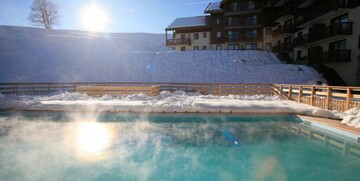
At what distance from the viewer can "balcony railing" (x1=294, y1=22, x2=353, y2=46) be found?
54.4 ft

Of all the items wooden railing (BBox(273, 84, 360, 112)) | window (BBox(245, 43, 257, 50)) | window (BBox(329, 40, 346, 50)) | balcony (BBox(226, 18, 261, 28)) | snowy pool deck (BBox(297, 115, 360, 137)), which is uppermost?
balcony (BBox(226, 18, 261, 28))

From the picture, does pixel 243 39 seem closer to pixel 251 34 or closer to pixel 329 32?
pixel 251 34

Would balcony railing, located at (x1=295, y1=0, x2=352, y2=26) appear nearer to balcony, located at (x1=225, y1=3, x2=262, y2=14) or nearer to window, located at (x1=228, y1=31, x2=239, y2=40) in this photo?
balcony, located at (x1=225, y1=3, x2=262, y2=14)

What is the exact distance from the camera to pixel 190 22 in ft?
111

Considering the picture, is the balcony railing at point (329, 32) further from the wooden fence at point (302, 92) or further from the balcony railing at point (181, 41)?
the balcony railing at point (181, 41)

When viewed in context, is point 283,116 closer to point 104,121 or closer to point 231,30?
point 104,121

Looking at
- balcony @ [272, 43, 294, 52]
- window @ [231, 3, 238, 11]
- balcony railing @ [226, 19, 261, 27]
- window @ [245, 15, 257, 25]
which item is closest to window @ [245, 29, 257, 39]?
balcony railing @ [226, 19, 261, 27]

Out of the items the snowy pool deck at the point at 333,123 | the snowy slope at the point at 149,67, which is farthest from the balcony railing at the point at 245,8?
the snowy pool deck at the point at 333,123

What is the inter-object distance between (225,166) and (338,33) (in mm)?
18136

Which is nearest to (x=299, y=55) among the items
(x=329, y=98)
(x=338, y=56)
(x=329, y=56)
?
(x=329, y=56)

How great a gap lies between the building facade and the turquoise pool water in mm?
12701

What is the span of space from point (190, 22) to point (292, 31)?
16.2 m

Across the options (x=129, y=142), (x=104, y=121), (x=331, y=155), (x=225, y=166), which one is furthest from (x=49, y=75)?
(x=331, y=155)

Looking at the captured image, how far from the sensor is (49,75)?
2312 cm
